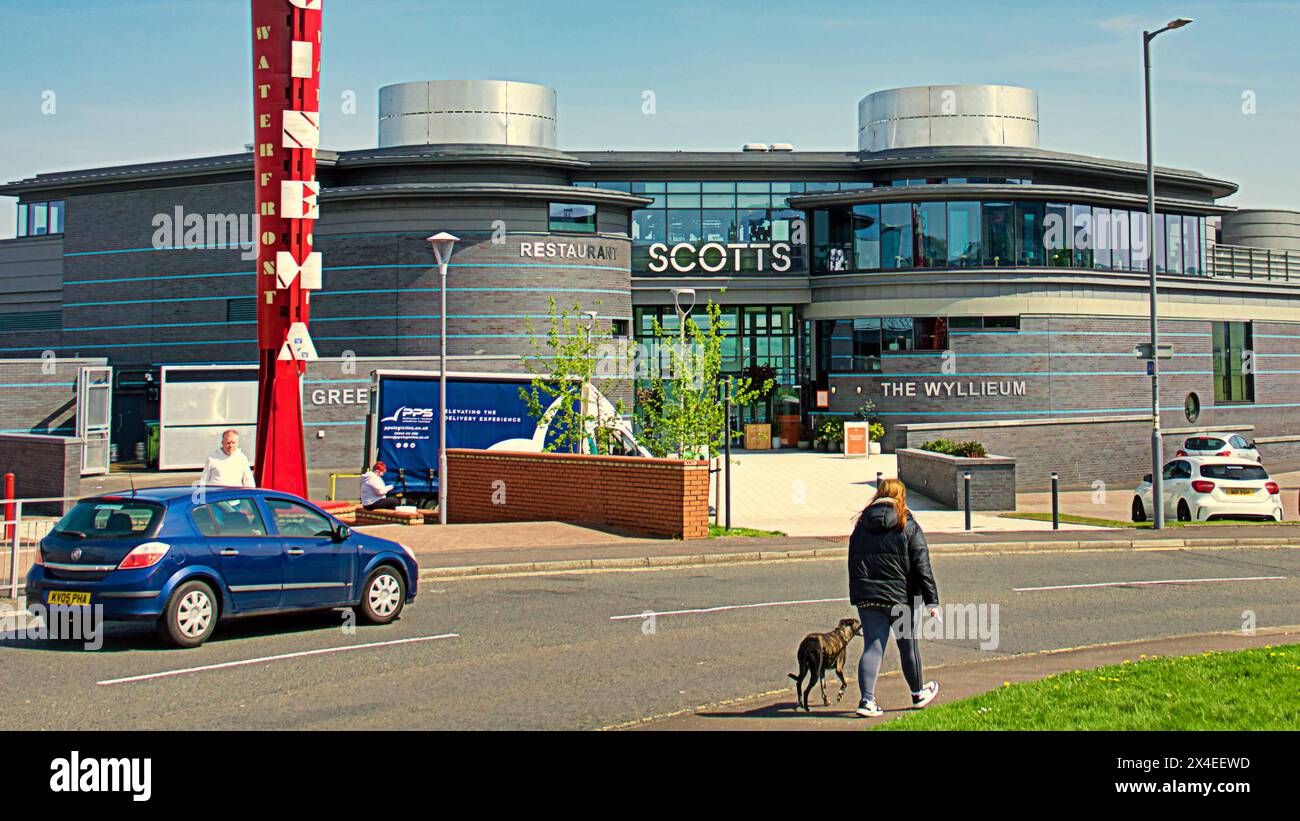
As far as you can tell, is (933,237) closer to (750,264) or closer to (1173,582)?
(750,264)

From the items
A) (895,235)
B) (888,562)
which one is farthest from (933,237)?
(888,562)

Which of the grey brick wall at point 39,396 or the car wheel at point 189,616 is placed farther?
the grey brick wall at point 39,396

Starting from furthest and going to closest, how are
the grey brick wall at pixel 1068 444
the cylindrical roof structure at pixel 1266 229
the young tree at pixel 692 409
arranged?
the cylindrical roof structure at pixel 1266 229
the grey brick wall at pixel 1068 444
the young tree at pixel 692 409

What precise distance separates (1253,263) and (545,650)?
49.2 m

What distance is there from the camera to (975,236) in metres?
44.7

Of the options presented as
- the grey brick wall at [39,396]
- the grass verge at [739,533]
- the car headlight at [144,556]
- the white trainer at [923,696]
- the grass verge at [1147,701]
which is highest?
the grey brick wall at [39,396]

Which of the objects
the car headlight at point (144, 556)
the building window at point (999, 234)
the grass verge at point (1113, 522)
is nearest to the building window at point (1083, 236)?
the building window at point (999, 234)

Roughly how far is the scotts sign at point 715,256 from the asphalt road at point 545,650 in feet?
95.1

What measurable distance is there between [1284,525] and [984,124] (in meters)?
27.9

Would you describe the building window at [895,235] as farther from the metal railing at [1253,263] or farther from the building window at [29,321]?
the building window at [29,321]

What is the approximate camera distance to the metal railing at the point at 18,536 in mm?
15055

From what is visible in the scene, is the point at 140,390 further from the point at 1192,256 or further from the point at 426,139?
the point at 1192,256
